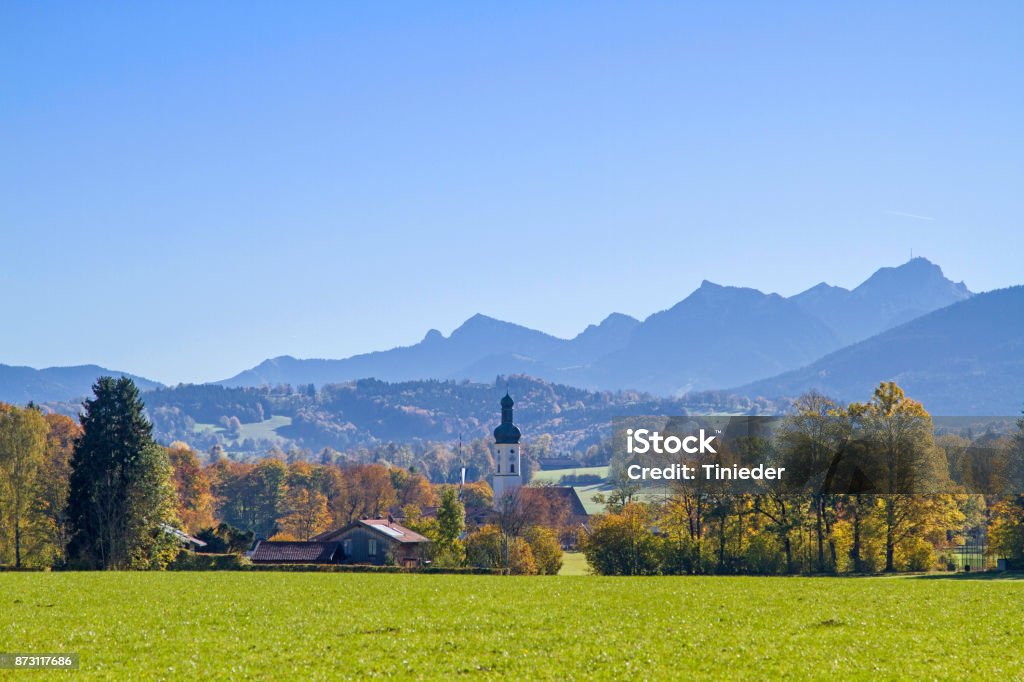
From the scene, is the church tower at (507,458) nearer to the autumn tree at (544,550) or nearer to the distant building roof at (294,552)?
the autumn tree at (544,550)

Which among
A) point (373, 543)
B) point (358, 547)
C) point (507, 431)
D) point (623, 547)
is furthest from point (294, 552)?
point (507, 431)

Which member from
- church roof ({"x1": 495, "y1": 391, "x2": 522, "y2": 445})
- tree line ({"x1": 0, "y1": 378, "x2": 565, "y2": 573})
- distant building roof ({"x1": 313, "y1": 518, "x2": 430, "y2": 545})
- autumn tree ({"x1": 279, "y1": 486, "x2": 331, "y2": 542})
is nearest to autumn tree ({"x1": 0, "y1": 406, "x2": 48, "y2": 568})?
tree line ({"x1": 0, "y1": 378, "x2": 565, "y2": 573})

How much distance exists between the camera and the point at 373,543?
4043 inches

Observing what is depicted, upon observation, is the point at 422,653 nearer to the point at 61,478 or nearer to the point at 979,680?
the point at 979,680

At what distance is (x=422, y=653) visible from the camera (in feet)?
101

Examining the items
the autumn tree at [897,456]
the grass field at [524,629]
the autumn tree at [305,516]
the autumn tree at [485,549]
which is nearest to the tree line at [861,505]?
the autumn tree at [897,456]

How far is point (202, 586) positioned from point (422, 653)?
2259cm

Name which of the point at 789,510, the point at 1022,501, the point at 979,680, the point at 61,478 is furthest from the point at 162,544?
the point at 979,680

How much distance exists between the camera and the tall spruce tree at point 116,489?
7275 cm

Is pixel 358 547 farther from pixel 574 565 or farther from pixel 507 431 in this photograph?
pixel 507 431

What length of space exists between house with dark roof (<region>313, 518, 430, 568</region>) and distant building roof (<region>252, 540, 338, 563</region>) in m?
1.68

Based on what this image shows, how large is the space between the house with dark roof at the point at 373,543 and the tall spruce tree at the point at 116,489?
26.7 m

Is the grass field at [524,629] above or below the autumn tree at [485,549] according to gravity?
above

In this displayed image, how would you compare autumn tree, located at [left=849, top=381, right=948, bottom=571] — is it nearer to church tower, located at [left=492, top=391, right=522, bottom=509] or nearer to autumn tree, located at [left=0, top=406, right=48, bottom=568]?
autumn tree, located at [left=0, top=406, right=48, bottom=568]
